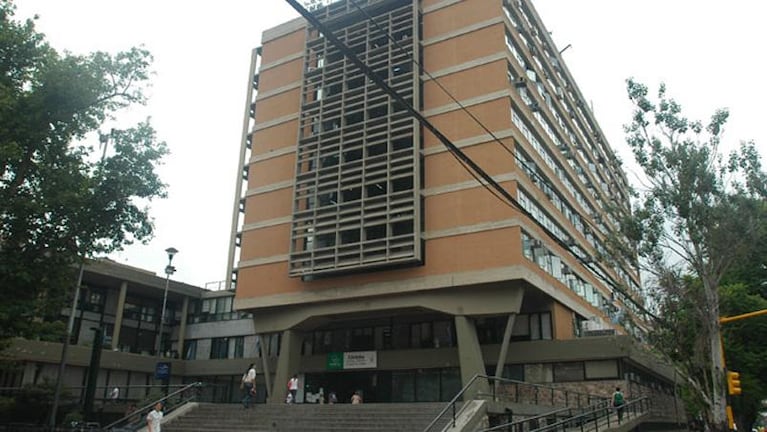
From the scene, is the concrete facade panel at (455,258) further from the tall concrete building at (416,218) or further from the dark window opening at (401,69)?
the dark window opening at (401,69)

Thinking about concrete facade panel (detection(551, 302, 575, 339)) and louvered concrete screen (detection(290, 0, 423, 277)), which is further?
concrete facade panel (detection(551, 302, 575, 339))

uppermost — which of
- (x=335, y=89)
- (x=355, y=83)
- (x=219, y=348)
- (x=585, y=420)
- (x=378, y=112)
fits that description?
(x=355, y=83)

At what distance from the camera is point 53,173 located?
19.6 m

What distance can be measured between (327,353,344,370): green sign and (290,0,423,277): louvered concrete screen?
6.08 metres

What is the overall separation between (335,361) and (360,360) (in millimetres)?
1654

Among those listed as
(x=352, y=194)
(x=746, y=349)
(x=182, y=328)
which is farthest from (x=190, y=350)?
(x=746, y=349)

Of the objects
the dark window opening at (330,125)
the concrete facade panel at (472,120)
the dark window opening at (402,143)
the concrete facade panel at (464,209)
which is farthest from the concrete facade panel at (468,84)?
the dark window opening at (330,125)

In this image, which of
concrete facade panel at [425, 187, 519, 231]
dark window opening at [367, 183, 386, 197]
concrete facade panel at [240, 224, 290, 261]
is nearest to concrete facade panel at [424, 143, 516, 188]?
concrete facade panel at [425, 187, 519, 231]

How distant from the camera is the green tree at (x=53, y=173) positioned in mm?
19109

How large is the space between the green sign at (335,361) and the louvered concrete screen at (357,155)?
19.9ft

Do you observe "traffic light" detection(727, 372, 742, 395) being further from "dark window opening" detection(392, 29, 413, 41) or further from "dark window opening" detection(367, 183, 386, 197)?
"dark window opening" detection(392, 29, 413, 41)

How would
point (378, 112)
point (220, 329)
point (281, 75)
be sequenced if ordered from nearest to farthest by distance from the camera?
point (378, 112) < point (281, 75) < point (220, 329)

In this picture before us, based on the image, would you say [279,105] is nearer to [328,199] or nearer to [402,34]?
[328,199]

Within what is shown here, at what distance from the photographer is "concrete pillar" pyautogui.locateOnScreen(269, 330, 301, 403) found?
3266 cm
